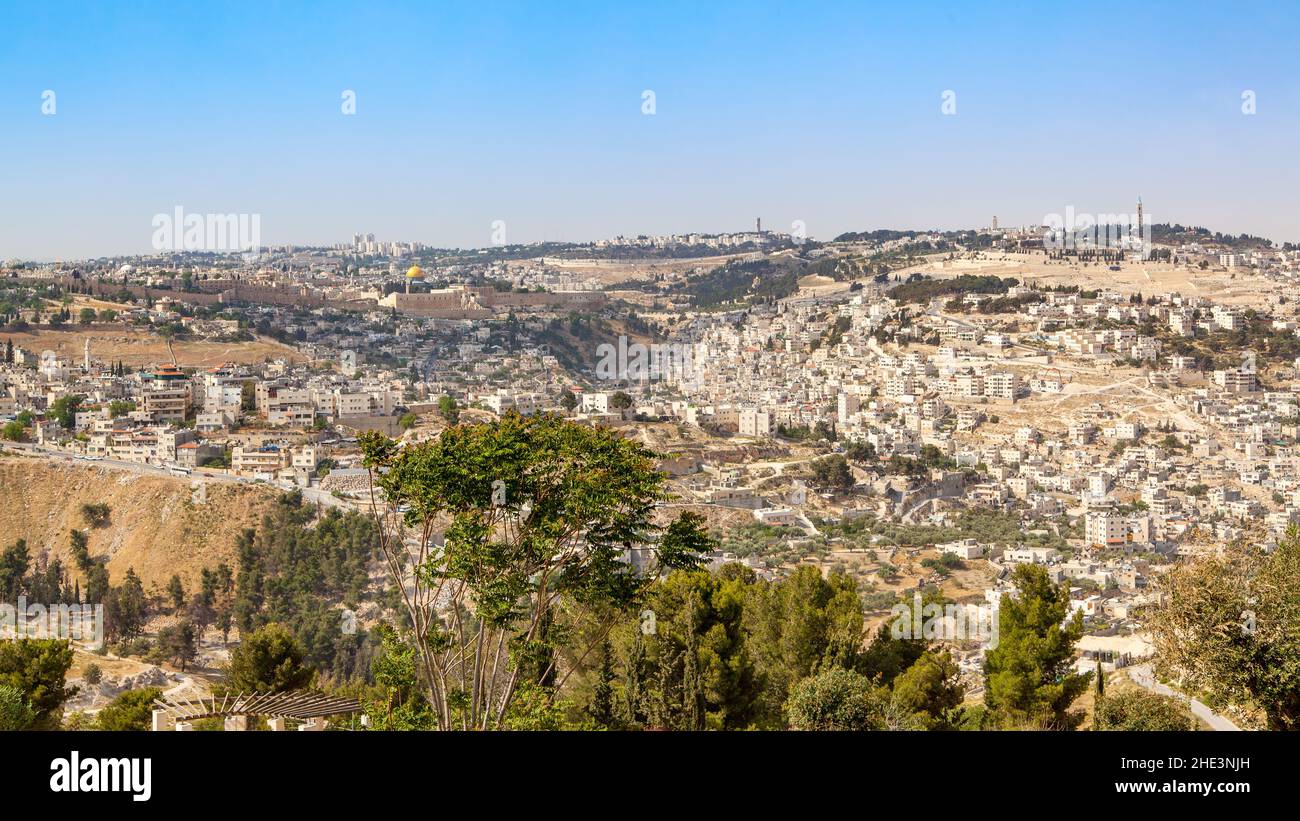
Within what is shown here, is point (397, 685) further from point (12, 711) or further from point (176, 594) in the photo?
point (176, 594)

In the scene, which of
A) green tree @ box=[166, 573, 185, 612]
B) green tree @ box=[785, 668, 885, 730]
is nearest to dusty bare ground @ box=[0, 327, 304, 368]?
green tree @ box=[166, 573, 185, 612]

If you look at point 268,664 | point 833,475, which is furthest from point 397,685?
point 833,475

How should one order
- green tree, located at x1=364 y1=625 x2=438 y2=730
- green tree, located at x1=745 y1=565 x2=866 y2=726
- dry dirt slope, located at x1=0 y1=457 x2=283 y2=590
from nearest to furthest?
Result: green tree, located at x1=364 y1=625 x2=438 y2=730, green tree, located at x1=745 y1=565 x2=866 y2=726, dry dirt slope, located at x1=0 y1=457 x2=283 y2=590

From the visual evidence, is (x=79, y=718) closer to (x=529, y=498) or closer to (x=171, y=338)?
(x=529, y=498)

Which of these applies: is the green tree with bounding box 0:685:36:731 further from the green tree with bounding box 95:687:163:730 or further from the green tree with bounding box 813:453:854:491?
the green tree with bounding box 813:453:854:491

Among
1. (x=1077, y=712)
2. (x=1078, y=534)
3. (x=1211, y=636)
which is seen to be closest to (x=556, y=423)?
(x=1211, y=636)

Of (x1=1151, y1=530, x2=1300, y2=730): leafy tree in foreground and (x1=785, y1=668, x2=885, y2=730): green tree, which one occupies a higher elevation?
(x1=1151, y1=530, x2=1300, y2=730): leafy tree in foreground
